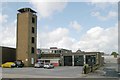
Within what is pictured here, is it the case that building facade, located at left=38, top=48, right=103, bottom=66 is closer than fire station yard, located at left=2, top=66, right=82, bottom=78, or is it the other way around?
fire station yard, located at left=2, top=66, right=82, bottom=78

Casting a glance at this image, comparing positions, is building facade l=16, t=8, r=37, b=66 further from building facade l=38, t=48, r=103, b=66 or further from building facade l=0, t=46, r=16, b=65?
building facade l=38, t=48, r=103, b=66

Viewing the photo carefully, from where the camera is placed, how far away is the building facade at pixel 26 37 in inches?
2574

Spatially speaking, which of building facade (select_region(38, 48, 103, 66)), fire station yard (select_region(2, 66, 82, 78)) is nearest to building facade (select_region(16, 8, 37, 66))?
building facade (select_region(38, 48, 103, 66))

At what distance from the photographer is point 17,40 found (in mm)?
66750

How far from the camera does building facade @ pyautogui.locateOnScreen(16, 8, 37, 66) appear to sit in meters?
65.4

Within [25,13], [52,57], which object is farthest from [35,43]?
[52,57]

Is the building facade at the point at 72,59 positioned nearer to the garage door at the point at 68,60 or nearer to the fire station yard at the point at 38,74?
the garage door at the point at 68,60

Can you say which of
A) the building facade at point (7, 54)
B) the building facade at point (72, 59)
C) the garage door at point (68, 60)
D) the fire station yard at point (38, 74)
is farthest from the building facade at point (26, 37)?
the fire station yard at point (38, 74)

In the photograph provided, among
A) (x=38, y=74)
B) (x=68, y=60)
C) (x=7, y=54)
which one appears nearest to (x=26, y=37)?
(x=7, y=54)

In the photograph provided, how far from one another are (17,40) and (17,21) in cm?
498

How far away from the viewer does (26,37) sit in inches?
2584

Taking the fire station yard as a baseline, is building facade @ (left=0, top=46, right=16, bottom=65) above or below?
above

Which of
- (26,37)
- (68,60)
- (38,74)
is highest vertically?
(26,37)

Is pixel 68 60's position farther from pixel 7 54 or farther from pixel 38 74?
pixel 38 74
